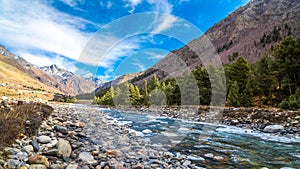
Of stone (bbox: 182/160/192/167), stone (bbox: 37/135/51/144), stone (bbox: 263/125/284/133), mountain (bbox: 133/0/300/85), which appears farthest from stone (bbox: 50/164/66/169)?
mountain (bbox: 133/0/300/85)

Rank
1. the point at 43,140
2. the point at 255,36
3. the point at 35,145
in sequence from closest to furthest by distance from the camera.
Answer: the point at 35,145
the point at 43,140
the point at 255,36

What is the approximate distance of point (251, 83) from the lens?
31016 mm

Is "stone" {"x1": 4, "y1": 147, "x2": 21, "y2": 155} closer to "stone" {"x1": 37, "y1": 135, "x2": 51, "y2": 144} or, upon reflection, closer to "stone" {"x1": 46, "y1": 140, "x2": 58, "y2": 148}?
"stone" {"x1": 46, "y1": 140, "x2": 58, "y2": 148}

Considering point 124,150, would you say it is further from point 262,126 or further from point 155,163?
point 262,126

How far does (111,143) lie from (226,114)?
1576 centimetres

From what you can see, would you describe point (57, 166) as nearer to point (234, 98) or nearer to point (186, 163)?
point (186, 163)

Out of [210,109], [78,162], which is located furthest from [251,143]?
[210,109]

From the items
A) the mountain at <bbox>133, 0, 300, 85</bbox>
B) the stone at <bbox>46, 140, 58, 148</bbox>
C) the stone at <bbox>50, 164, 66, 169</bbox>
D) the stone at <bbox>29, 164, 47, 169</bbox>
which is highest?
the mountain at <bbox>133, 0, 300, 85</bbox>

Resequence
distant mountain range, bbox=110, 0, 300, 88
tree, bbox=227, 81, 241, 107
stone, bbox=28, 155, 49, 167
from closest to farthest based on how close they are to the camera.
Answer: stone, bbox=28, 155, 49, 167 < tree, bbox=227, 81, 241, 107 < distant mountain range, bbox=110, 0, 300, 88

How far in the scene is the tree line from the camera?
24125 mm

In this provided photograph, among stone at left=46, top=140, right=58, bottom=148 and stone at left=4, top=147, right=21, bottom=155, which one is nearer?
stone at left=4, top=147, right=21, bottom=155

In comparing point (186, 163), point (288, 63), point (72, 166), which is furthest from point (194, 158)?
point (288, 63)

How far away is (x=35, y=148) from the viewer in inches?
236

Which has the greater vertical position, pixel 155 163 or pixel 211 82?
pixel 211 82
